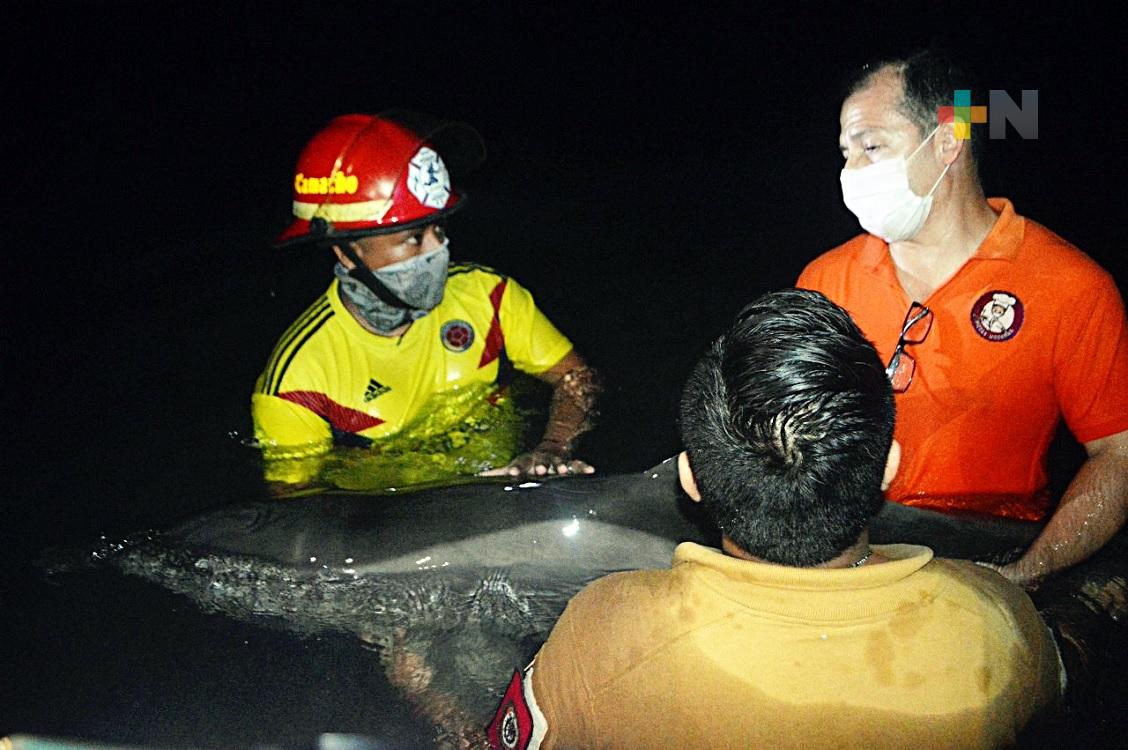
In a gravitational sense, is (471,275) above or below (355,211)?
below

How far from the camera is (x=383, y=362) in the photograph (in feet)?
12.2

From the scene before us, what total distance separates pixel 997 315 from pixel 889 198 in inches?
17.1

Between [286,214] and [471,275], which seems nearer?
[471,275]

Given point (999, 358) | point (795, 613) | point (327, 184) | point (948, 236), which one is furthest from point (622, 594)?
point (327, 184)

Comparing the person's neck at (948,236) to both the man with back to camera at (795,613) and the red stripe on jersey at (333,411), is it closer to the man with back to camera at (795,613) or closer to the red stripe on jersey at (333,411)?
the man with back to camera at (795,613)

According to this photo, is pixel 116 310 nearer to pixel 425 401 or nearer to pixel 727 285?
pixel 425 401

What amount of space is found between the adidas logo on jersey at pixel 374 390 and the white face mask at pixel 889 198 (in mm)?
1924

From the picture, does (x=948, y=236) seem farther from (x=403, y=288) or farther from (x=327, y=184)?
(x=327, y=184)

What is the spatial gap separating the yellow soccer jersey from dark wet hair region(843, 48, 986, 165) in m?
1.85

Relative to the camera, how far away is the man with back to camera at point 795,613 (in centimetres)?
137

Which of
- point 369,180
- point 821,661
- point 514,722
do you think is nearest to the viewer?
point 821,661

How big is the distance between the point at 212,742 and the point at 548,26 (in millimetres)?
8529

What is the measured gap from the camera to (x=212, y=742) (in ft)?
8.64

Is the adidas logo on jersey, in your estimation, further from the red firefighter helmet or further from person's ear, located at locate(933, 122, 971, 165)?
person's ear, located at locate(933, 122, 971, 165)
